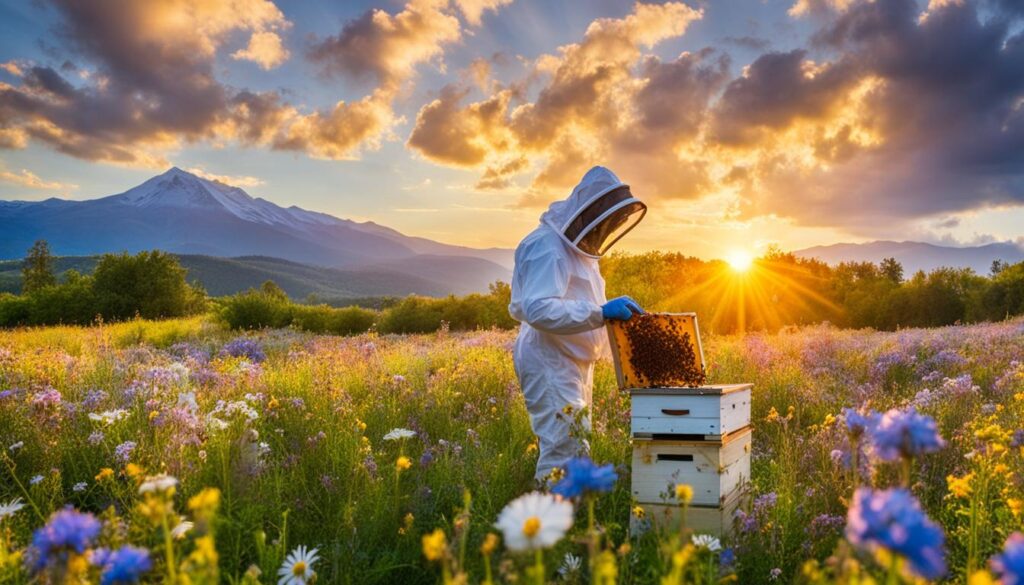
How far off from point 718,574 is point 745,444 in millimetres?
1877

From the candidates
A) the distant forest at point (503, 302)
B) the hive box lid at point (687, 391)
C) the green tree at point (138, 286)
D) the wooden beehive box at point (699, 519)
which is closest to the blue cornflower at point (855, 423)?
the hive box lid at point (687, 391)

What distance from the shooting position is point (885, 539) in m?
1.23

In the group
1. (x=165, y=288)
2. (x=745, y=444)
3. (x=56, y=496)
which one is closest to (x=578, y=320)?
(x=745, y=444)

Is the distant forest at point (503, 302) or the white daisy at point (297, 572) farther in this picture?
the distant forest at point (503, 302)

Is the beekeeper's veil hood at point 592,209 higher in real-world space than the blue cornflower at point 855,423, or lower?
higher

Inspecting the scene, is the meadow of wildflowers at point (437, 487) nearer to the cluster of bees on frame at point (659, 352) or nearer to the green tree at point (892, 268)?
the cluster of bees on frame at point (659, 352)

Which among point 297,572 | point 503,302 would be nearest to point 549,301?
point 297,572

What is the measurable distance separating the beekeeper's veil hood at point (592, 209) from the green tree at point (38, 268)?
8481 centimetres

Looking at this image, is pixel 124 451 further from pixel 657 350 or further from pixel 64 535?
pixel 657 350

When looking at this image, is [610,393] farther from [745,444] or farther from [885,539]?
[885,539]

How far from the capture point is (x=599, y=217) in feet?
17.2

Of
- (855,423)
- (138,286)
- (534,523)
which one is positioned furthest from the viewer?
(138,286)

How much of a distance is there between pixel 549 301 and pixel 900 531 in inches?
142

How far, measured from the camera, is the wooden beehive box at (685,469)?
4.18m
